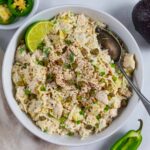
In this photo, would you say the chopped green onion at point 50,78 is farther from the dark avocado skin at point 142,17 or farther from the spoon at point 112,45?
the dark avocado skin at point 142,17

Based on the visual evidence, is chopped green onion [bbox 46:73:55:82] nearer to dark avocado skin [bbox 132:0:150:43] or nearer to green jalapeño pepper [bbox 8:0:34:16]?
green jalapeño pepper [bbox 8:0:34:16]

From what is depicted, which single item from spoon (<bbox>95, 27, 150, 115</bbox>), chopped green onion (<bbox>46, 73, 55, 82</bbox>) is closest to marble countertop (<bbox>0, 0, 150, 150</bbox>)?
spoon (<bbox>95, 27, 150, 115</bbox>)

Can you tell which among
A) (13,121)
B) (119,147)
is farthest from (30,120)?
(119,147)

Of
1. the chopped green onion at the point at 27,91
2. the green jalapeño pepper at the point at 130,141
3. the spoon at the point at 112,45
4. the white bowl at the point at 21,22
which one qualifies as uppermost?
the white bowl at the point at 21,22

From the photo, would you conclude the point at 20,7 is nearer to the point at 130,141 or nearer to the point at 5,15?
the point at 5,15

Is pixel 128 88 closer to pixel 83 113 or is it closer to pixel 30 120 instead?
pixel 83 113

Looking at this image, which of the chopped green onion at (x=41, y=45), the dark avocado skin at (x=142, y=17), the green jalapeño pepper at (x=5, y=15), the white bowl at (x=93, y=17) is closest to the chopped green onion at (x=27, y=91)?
the white bowl at (x=93, y=17)
